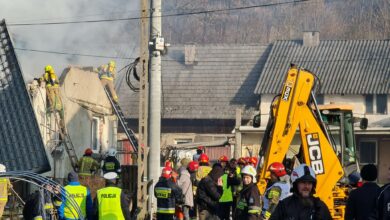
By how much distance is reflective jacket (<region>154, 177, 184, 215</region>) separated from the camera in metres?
19.8

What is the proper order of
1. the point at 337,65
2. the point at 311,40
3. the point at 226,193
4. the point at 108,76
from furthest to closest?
1. the point at 311,40
2. the point at 337,65
3. the point at 108,76
4. the point at 226,193

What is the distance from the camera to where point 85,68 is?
112 feet

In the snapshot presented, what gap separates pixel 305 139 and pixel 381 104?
36.3 m

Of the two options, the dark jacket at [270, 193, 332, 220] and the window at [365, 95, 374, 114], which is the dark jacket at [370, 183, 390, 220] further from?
the window at [365, 95, 374, 114]

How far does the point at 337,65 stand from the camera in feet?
192

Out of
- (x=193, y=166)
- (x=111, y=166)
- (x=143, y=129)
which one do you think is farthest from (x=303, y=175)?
(x=193, y=166)

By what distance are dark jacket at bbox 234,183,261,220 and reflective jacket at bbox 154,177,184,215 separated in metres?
4.68

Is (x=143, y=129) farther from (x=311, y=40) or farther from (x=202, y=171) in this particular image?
(x=311, y=40)

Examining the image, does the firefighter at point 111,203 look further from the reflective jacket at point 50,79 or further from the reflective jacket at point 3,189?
the reflective jacket at point 50,79

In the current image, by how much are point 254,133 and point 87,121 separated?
11.4m

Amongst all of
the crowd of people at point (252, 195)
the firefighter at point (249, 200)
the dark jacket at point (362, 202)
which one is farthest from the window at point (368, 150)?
the dark jacket at point (362, 202)

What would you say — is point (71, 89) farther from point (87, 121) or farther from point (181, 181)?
point (181, 181)

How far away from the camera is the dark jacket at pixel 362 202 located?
1256 cm

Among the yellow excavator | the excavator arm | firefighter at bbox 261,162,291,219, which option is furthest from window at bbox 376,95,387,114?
firefighter at bbox 261,162,291,219
